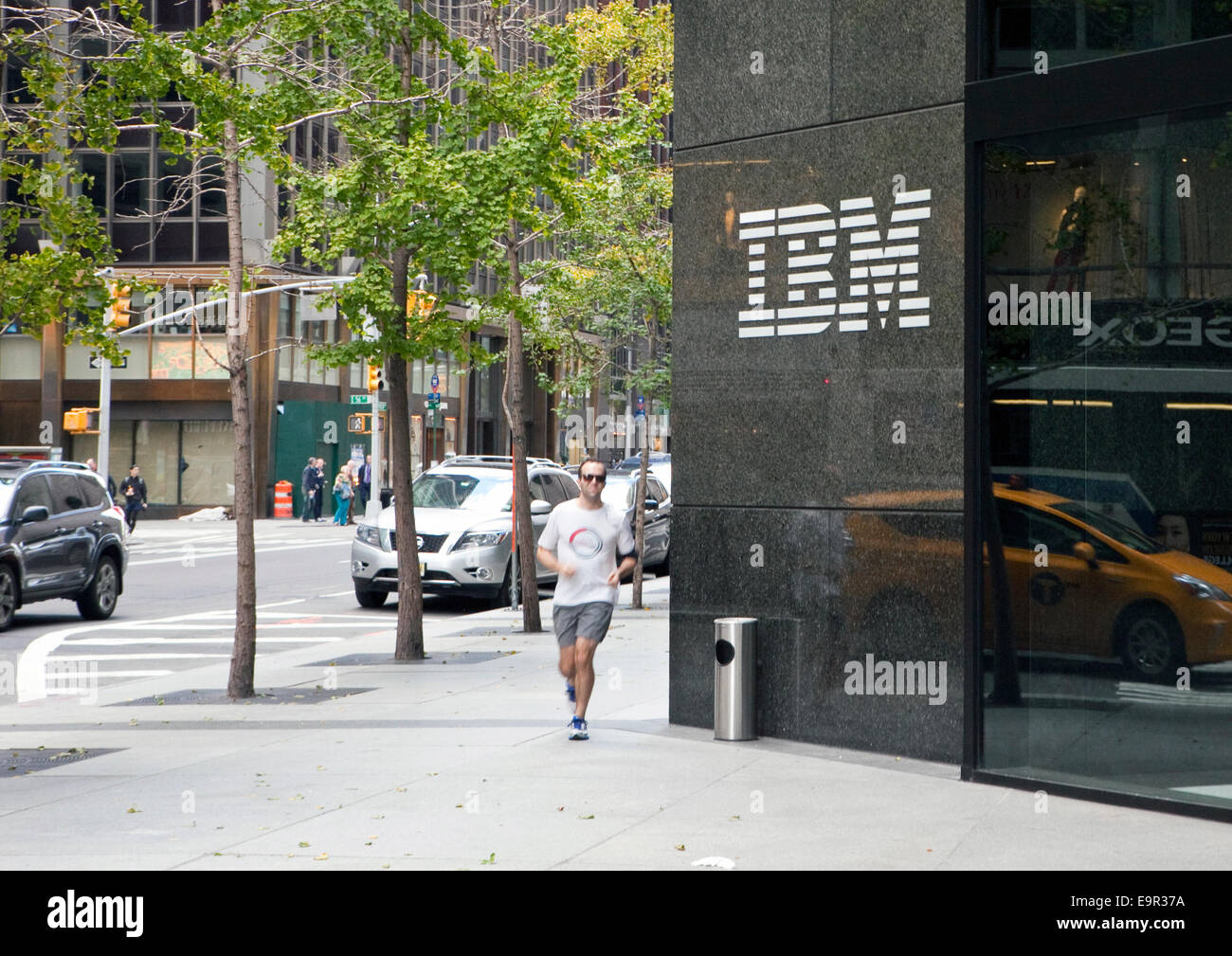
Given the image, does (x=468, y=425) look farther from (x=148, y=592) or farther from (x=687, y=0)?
(x=687, y=0)

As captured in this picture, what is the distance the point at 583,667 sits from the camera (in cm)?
1007

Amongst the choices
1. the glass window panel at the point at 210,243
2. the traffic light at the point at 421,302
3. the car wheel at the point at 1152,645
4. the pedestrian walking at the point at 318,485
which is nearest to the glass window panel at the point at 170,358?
the glass window panel at the point at 210,243

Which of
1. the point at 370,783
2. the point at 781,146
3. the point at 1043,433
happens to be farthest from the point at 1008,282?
the point at 370,783

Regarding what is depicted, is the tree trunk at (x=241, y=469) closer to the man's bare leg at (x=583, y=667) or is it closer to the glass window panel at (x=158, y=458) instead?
the man's bare leg at (x=583, y=667)

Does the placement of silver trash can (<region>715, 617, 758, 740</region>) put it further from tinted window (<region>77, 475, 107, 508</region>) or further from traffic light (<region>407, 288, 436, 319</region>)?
tinted window (<region>77, 475, 107, 508</region>)

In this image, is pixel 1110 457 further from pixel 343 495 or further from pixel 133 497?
pixel 343 495

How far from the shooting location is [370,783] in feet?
28.7

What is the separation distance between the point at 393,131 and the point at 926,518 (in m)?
7.51

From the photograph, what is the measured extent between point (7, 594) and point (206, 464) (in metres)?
29.9

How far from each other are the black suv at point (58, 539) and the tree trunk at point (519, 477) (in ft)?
18.5

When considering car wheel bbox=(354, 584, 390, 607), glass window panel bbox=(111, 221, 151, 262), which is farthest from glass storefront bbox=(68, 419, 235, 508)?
car wheel bbox=(354, 584, 390, 607)

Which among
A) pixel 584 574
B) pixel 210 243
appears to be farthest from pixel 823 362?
pixel 210 243

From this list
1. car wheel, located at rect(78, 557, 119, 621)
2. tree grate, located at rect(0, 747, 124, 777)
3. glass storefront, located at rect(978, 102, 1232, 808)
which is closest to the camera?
glass storefront, located at rect(978, 102, 1232, 808)

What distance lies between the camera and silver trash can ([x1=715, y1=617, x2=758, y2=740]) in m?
10.1
